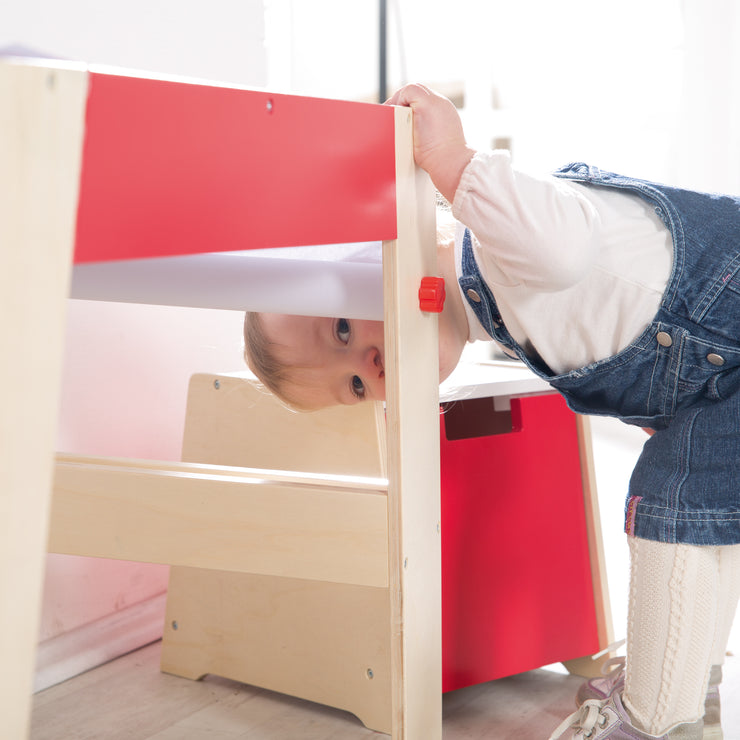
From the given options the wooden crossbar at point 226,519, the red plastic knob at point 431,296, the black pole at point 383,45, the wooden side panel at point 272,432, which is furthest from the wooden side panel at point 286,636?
the black pole at point 383,45

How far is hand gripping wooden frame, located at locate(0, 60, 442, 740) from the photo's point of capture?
13.2 inches

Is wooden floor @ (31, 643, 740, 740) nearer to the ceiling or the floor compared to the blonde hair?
nearer to the floor

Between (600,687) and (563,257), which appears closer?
(563,257)

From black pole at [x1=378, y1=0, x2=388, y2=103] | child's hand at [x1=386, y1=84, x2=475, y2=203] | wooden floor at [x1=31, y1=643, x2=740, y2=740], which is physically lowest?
wooden floor at [x1=31, y1=643, x2=740, y2=740]

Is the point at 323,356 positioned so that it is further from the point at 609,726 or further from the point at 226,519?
the point at 609,726

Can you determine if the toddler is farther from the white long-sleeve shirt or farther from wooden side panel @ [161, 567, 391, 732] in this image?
wooden side panel @ [161, 567, 391, 732]

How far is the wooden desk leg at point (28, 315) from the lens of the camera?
1.08 feet

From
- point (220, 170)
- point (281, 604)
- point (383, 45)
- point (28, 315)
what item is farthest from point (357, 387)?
point (383, 45)

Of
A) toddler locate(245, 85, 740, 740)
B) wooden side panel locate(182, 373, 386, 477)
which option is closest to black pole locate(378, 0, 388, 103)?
wooden side panel locate(182, 373, 386, 477)

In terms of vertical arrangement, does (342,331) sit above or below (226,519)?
above

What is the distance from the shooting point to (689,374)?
Result: 786mm

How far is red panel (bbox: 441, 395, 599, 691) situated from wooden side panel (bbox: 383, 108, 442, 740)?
0.85 feet

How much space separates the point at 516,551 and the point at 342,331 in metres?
0.32

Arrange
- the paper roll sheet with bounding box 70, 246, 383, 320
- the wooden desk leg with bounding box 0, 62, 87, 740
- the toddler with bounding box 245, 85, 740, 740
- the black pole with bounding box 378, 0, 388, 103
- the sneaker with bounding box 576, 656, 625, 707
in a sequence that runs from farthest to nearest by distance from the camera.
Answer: the black pole with bounding box 378, 0, 388, 103, the sneaker with bounding box 576, 656, 625, 707, the toddler with bounding box 245, 85, 740, 740, the paper roll sheet with bounding box 70, 246, 383, 320, the wooden desk leg with bounding box 0, 62, 87, 740
